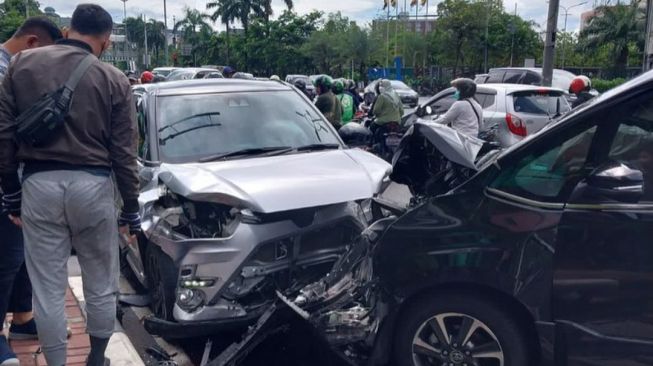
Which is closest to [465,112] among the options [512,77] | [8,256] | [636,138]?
[636,138]

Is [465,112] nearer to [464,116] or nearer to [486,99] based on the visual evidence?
[464,116]

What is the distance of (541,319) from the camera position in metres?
3.12

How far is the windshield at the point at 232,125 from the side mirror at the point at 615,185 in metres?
2.78

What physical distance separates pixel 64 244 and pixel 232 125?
2.16 meters

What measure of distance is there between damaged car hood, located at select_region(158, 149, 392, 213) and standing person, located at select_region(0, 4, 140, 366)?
2.15ft

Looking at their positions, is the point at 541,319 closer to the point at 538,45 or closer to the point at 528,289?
the point at 528,289

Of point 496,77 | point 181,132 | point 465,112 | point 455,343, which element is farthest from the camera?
point 496,77

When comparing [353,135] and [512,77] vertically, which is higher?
[353,135]

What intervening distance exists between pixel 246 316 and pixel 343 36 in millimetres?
52065

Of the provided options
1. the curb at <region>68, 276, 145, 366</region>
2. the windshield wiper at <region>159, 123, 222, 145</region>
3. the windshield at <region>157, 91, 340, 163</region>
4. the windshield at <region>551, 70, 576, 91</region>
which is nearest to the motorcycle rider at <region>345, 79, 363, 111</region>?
the windshield at <region>157, 91, 340, 163</region>

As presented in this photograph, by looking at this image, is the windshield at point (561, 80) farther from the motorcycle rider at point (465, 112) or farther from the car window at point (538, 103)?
the motorcycle rider at point (465, 112)

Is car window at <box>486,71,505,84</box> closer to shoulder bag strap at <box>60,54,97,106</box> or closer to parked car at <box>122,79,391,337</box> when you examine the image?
parked car at <box>122,79,391,337</box>

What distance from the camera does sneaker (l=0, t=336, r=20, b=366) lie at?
3.84 metres

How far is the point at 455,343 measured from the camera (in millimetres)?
3338
